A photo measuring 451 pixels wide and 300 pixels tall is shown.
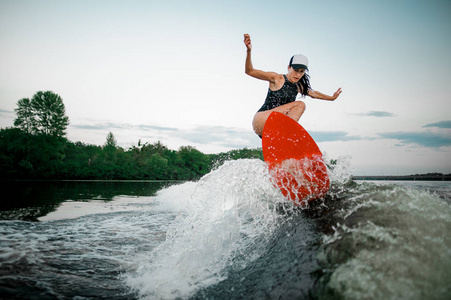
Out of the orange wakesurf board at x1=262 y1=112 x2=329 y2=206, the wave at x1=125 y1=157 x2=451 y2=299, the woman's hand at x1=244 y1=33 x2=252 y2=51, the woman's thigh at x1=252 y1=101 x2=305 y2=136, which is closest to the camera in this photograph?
the wave at x1=125 y1=157 x2=451 y2=299

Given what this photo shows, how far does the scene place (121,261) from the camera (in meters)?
3.37

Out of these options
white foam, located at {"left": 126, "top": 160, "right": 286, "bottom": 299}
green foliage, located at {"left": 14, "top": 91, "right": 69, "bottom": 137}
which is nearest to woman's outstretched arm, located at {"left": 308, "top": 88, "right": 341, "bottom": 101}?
white foam, located at {"left": 126, "top": 160, "right": 286, "bottom": 299}

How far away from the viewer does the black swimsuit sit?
165 inches

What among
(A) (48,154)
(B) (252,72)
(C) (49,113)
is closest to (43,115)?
(C) (49,113)

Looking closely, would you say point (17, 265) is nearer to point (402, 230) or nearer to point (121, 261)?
point (121, 261)

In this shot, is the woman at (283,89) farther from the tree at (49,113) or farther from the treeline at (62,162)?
the tree at (49,113)

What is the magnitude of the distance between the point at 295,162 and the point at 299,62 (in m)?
1.81

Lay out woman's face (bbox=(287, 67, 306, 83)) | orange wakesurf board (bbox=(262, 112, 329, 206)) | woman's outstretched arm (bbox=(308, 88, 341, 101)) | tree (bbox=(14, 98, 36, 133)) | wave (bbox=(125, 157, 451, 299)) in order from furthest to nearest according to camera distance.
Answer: tree (bbox=(14, 98, 36, 133)) → woman's outstretched arm (bbox=(308, 88, 341, 101)) → woman's face (bbox=(287, 67, 306, 83)) → orange wakesurf board (bbox=(262, 112, 329, 206)) → wave (bbox=(125, 157, 451, 299))

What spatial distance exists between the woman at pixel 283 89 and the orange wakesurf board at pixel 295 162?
1.69 feet

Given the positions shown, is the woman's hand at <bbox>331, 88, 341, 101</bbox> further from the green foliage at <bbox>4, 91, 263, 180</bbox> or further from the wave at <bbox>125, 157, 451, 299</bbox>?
the green foliage at <bbox>4, 91, 263, 180</bbox>

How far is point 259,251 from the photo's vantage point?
292 centimetres

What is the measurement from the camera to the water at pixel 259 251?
1658 millimetres

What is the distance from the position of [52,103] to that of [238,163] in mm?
57912

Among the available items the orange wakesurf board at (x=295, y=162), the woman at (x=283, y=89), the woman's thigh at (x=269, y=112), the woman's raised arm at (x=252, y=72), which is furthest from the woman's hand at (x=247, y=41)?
the orange wakesurf board at (x=295, y=162)
